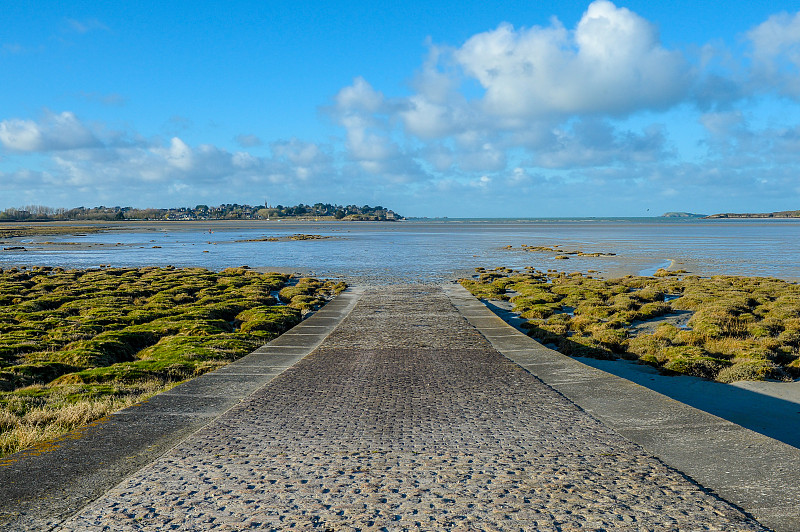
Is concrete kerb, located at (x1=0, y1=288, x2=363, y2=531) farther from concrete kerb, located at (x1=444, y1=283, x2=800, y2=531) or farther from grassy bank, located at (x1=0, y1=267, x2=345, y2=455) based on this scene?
concrete kerb, located at (x1=444, y1=283, x2=800, y2=531)

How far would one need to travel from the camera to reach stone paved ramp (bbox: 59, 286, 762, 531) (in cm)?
520

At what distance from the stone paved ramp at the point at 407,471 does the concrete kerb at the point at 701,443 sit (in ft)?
0.90

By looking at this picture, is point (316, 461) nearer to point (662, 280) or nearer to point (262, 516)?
point (262, 516)

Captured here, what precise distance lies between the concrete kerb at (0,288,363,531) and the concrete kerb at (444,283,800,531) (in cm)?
588

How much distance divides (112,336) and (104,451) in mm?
12511

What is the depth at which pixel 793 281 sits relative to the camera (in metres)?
37.8

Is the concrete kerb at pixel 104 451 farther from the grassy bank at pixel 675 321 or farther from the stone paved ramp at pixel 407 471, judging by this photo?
the grassy bank at pixel 675 321

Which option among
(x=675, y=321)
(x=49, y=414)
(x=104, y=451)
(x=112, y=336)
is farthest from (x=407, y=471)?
(x=675, y=321)

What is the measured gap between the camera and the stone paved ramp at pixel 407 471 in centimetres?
520

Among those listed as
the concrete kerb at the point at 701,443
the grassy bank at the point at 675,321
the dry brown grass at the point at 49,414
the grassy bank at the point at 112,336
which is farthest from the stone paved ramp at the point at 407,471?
the grassy bank at the point at 675,321

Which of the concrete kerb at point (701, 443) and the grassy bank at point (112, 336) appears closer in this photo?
the concrete kerb at point (701, 443)

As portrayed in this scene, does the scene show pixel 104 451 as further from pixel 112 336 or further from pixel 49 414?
pixel 112 336

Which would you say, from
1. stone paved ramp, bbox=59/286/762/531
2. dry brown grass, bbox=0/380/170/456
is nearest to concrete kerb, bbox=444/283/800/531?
stone paved ramp, bbox=59/286/762/531

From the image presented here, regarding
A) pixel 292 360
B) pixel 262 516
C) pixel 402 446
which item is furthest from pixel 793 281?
pixel 262 516
